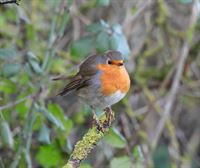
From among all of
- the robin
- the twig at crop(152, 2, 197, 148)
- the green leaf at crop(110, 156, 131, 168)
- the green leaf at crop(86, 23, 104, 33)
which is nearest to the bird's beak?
the robin

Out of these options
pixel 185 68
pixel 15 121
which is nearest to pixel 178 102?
pixel 185 68

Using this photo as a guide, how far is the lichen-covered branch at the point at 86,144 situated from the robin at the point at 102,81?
11.5 inches

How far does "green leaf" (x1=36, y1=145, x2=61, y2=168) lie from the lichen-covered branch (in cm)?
82

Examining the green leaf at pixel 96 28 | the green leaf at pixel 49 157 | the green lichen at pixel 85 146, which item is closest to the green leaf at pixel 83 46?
the green leaf at pixel 96 28

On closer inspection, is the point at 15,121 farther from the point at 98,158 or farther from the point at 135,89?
the point at 135,89

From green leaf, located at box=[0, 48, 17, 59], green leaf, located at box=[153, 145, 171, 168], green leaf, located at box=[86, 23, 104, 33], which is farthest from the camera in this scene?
green leaf, located at box=[153, 145, 171, 168]

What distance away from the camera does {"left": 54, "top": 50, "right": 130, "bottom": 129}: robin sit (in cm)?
268

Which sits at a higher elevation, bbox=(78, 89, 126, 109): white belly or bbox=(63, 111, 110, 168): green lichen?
bbox=(63, 111, 110, 168): green lichen

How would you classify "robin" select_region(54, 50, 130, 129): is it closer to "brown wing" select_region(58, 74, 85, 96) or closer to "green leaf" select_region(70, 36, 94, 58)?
"brown wing" select_region(58, 74, 85, 96)

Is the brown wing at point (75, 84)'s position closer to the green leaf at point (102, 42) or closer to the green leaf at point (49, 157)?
the green leaf at point (102, 42)

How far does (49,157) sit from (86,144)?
4.14 ft

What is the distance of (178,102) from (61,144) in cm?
181

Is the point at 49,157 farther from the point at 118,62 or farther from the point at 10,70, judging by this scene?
the point at 118,62

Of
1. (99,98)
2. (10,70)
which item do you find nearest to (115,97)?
(99,98)
